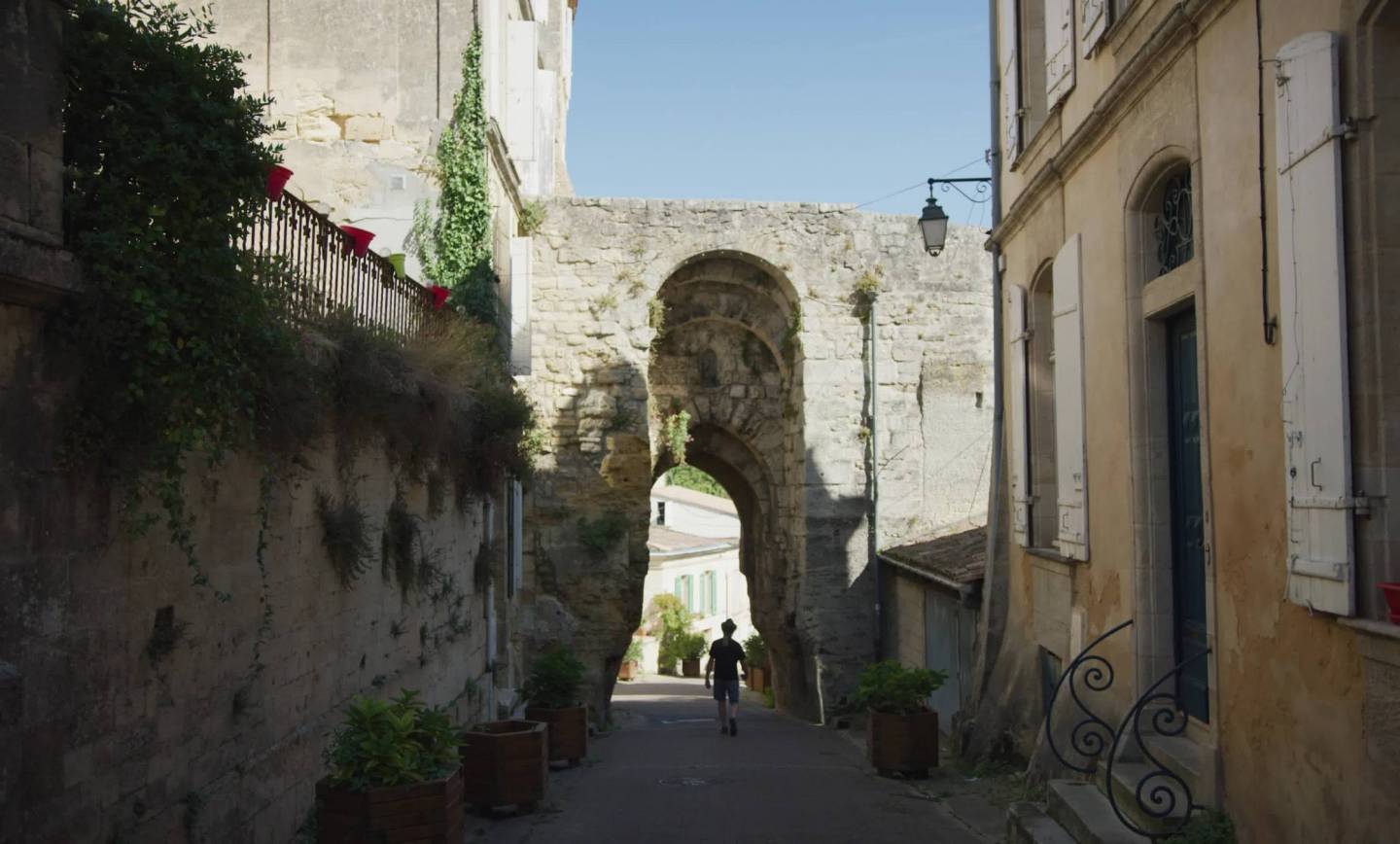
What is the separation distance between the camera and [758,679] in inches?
1068

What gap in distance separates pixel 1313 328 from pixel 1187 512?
2.59 metres

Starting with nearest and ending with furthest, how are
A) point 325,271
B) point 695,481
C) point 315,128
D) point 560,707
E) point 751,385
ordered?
1. point 325,271
2. point 560,707
3. point 315,128
4. point 751,385
5. point 695,481

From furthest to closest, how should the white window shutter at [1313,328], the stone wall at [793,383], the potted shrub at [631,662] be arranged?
1. the potted shrub at [631,662]
2. the stone wall at [793,383]
3. the white window shutter at [1313,328]

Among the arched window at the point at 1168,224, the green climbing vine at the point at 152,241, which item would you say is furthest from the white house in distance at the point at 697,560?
the green climbing vine at the point at 152,241

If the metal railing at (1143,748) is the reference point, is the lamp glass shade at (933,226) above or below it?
above

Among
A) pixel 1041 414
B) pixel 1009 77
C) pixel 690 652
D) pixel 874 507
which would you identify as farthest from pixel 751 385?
pixel 690 652

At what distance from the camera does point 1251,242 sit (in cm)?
571

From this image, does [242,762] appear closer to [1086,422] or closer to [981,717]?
[1086,422]

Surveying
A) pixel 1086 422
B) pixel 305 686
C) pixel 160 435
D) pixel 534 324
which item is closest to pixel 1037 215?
pixel 1086 422

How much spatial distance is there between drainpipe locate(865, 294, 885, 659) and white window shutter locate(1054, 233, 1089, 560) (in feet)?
27.4

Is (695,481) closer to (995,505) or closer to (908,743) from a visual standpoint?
(995,505)

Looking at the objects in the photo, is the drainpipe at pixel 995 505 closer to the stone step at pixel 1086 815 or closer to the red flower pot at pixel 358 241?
the stone step at pixel 1086 815

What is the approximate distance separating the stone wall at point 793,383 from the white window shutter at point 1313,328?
41.0 feet

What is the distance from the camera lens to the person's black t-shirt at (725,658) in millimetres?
15836
